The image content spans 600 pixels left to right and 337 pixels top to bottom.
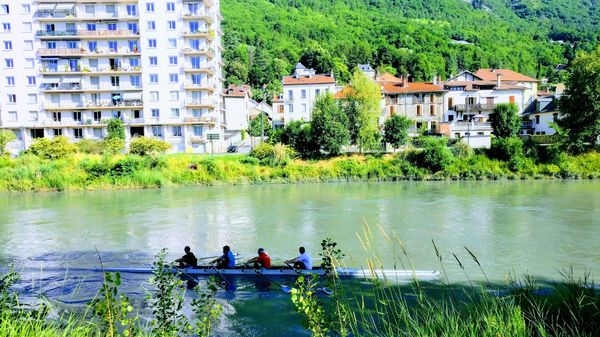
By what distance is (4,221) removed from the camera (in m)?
25.5

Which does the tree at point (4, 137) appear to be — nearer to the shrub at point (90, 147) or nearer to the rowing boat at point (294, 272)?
the shrub at point (90, 147)

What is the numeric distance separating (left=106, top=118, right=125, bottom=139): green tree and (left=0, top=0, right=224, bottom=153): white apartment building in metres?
2.42

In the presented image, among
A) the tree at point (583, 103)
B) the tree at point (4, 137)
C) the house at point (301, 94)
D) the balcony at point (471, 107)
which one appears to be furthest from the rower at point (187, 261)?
the balcony at point (471, 107)

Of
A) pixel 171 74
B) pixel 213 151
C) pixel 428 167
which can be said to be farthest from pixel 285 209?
pixel 171 74

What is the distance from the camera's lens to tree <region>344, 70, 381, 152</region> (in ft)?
150

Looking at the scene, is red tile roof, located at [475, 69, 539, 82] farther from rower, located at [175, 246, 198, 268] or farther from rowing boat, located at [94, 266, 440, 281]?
rower, located at [175, 246, 198, 268]

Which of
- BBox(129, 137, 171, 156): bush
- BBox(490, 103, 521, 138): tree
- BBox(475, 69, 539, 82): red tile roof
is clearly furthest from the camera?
BBox(475, 69, 539, 82): red tile roof

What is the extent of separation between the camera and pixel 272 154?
141 ft

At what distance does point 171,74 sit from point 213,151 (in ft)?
31.9

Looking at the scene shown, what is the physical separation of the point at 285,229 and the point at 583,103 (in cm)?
3280

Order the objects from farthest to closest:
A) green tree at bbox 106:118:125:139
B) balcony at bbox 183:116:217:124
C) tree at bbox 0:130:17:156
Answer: balcony at bbox 183:116:217:124 → green tree at bbox 106:118:125:139 → tree at bbox 0:130:17:156

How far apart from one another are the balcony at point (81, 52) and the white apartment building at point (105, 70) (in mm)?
101

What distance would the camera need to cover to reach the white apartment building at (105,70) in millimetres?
52344

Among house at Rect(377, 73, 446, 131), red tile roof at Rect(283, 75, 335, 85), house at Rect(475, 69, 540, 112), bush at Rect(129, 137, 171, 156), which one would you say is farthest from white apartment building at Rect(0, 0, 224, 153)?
house at Rect(475, 69, 540, 112)
